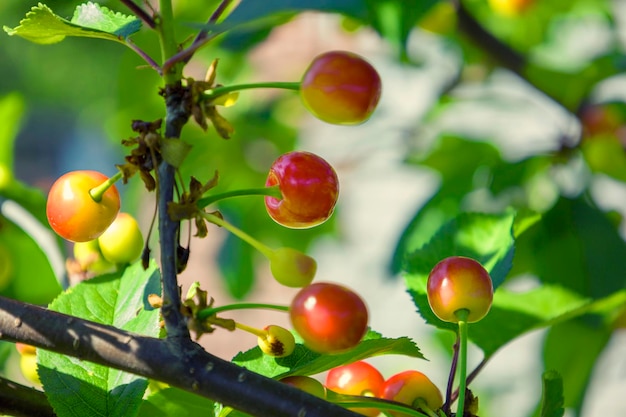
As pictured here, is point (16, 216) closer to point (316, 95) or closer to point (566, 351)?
point (316, 95)

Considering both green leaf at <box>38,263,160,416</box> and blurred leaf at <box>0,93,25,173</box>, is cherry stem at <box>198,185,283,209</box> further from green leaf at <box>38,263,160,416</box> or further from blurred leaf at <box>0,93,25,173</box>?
blurred leaf at <box>0,93,25,173</box>

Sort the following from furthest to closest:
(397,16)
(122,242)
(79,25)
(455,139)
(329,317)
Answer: (455,139), (397,16), (122,242), (79,25), (329,317)

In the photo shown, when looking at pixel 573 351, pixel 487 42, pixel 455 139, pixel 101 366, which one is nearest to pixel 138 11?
pixel 101 366

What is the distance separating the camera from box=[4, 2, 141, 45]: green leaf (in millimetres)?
493

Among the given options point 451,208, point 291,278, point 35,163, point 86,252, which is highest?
point 35,163

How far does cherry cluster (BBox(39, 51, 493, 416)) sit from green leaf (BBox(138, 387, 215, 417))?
0.09 m

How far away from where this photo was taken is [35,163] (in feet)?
20.3

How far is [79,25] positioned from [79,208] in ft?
0.37

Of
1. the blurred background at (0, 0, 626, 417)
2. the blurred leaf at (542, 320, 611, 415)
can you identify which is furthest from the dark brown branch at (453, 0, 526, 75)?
the blurred leaf at (542, 320, 611, 415)

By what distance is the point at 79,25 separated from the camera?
0.50 meters

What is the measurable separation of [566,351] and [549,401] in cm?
56

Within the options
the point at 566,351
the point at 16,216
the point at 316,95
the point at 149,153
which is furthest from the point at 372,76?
the point at 566,351

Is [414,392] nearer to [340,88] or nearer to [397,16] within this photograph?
[340,88]

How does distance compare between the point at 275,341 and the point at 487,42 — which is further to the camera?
the point at 487,42
